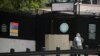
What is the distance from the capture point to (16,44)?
84.5ft

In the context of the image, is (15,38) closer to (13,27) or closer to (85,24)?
(13,27)

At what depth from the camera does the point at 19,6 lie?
25.8 metres

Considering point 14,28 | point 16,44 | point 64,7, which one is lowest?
point 16,44

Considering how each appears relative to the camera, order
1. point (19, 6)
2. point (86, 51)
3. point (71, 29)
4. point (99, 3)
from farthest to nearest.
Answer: point (99, 3), point (71, 29), point (19, 6), point (86, 51)

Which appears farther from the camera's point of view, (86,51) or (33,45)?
(33,45)

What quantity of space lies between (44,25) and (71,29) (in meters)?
1.85

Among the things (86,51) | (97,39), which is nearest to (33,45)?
(97,39)

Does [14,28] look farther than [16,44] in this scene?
Yes

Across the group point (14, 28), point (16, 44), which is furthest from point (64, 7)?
point (16, 44)

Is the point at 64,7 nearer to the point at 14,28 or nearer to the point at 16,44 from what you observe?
the point at 14,28

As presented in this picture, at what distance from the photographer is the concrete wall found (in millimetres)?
25484

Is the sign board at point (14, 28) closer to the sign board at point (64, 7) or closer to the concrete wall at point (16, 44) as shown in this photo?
the concrete wall at point (16, 44)

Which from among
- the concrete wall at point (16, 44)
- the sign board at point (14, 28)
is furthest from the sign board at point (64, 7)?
the sign board at point (14, 28)

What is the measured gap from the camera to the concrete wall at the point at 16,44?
25484 mm
